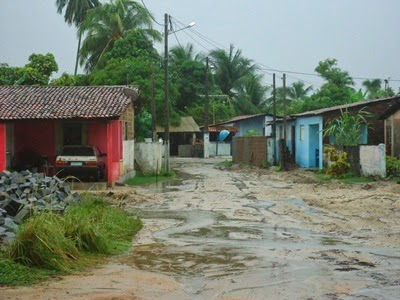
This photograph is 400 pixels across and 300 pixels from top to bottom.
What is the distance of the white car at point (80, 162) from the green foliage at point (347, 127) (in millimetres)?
12473

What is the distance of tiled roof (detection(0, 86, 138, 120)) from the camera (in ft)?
77.7

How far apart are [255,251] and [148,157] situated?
21.0 meters

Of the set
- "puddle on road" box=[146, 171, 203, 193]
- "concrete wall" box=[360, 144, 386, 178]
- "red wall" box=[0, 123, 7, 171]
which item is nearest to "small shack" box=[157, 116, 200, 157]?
"puddle on road" box=[146, 171, 203, 193]

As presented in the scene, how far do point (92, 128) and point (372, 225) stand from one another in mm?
16530

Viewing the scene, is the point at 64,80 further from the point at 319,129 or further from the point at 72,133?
the point at 319,129

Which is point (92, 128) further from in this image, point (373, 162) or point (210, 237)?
point (210, 237)

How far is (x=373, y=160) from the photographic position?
24375mm

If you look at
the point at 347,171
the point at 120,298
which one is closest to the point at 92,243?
the point at 120,298

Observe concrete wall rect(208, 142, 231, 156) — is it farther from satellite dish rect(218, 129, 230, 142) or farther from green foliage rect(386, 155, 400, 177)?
green foliage rect(386, 155, 400, 177)

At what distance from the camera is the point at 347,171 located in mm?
26562

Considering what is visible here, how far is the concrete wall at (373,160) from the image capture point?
77.3 ft

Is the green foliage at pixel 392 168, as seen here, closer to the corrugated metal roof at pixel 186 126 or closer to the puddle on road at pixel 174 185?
the puddle on road at pixel 174 185

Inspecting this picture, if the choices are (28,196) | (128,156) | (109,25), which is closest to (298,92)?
(109,25)

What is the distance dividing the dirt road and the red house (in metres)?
5.33
